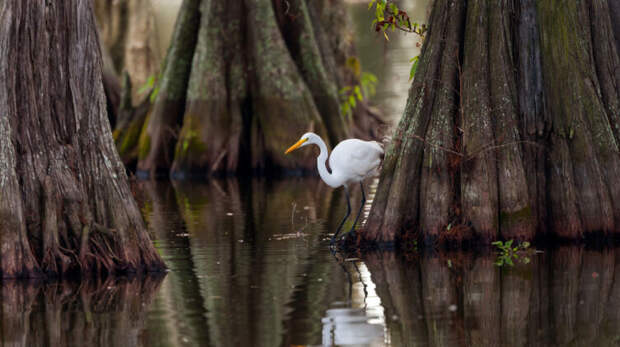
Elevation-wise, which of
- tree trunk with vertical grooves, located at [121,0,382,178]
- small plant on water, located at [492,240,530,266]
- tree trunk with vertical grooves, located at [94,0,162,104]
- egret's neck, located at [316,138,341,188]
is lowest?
small plant on water, located at [492,240,530,266]

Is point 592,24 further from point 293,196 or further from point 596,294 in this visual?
point 293,196

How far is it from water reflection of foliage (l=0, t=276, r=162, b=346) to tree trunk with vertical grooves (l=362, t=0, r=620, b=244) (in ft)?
9.63

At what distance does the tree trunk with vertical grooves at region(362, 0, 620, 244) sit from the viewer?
1130 centimetres

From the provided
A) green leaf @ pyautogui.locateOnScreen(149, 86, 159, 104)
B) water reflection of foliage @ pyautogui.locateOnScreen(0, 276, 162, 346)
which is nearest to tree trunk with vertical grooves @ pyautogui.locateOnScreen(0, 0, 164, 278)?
water reflection of foliage @ pyautogui.locateOnScreen(0, 276, 162, 346)

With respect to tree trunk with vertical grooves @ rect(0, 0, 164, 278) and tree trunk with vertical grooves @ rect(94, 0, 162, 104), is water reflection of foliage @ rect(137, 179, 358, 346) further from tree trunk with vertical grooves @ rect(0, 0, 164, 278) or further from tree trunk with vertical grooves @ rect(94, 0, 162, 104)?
tree trunk with vertical grooves @ rect(94, 0, 162, 104)

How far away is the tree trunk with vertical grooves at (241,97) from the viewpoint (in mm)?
22812

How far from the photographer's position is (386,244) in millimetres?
11438

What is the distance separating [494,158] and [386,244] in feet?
4.40

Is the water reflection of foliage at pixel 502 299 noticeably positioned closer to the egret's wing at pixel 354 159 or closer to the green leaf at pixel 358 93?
the egret's wing at pixel 354 159

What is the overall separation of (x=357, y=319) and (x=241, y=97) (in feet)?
50.7

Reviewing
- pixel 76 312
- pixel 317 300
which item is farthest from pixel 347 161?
pixel 76 312

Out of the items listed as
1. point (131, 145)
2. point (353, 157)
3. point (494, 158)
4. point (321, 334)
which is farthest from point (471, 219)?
point (131, 145)

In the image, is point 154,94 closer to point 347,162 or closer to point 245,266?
point 347,162

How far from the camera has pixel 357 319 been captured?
26.0 feet
